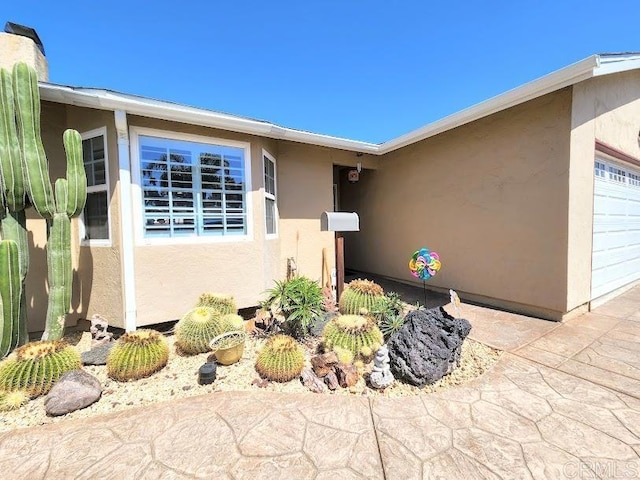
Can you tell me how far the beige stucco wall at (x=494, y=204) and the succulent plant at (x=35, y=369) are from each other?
7951 mm

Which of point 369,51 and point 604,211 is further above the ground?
point 369,51

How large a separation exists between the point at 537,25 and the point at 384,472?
857 cm

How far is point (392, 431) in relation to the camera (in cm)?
269

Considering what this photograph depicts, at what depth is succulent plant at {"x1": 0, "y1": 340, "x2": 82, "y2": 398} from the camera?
3156 millimetres

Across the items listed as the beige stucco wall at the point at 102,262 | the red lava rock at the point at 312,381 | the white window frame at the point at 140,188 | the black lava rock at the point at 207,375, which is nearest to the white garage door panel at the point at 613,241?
the red lava rock at the point at 312,381

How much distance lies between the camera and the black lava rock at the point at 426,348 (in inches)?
138

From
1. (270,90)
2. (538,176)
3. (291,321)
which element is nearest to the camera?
(291,321)

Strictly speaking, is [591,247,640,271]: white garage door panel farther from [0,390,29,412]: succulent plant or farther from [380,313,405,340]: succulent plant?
[0,390,29,412]: succulent plant

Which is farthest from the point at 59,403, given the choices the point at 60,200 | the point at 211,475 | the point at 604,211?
the point at 604,211

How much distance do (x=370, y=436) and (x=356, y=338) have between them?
145 cm

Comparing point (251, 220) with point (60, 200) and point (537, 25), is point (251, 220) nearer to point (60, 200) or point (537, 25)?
point (60, 200)

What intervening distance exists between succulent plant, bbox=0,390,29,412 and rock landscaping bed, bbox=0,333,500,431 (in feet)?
0.16

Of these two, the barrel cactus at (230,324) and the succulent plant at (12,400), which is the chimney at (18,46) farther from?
the barrel cactus at (230,324)

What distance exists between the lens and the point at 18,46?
15.9ft
